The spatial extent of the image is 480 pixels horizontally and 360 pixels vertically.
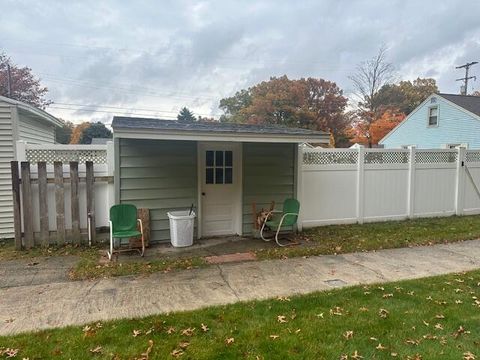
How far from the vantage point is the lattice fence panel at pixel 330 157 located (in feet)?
25.4

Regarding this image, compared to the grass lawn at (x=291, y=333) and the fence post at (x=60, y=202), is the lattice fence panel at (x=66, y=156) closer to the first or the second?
the fence post at (x=60, y=202)

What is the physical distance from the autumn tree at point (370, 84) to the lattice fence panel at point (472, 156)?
2049cm

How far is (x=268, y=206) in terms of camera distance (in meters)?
7.28

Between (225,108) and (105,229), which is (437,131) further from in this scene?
(225,108)

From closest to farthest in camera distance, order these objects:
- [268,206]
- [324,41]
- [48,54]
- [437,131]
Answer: [268,206] < [437,131] < [324,41] < [48,54]

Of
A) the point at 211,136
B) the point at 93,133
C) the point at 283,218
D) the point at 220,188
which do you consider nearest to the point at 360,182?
the point at 283,218

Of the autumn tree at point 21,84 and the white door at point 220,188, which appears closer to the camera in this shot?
the white door at point 220,188

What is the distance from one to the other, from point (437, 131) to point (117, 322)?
20.6 m

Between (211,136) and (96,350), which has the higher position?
(211,136)

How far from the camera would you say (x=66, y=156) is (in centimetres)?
630

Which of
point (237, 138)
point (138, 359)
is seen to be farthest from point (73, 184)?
point (138, 359)

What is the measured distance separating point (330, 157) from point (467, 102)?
14901mm

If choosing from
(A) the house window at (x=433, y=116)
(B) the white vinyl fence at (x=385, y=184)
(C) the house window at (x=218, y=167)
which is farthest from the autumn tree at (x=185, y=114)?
(C) the house window at (x=218, y=167)

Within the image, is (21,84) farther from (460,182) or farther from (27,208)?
(460,182)
